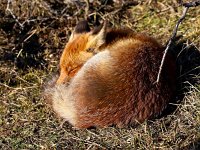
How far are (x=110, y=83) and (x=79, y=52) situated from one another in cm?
58

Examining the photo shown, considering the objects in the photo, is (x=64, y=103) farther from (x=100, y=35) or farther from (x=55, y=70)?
(x=55, y=70)

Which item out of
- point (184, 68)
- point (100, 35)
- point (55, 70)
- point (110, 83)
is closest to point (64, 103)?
point (110, 83)

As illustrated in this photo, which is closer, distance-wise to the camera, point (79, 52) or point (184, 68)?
point (79, 52)

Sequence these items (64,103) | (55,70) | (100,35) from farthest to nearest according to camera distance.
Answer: (55,70) < (100,35) < (64,103)

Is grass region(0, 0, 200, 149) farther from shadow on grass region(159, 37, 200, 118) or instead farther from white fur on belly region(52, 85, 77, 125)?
white fur on belly region(52, 85, 77, 125)

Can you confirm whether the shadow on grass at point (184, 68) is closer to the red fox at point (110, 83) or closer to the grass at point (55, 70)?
the grass at point (55, 70)

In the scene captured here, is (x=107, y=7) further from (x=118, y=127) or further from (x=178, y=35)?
(x=118, y=127)

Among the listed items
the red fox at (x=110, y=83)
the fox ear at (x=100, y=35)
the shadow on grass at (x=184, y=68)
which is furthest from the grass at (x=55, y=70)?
the fox ear at (x=100, y=35)

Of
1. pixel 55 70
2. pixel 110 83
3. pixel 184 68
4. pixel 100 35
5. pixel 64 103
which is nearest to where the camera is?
pixel 110 83

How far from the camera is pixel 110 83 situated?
416 centimetres

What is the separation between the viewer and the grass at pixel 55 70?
429cm

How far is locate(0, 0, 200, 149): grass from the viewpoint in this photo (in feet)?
14.1

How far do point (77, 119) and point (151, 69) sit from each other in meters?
0.81

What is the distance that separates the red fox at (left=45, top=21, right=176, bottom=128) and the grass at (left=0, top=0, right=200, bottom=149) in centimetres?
16
